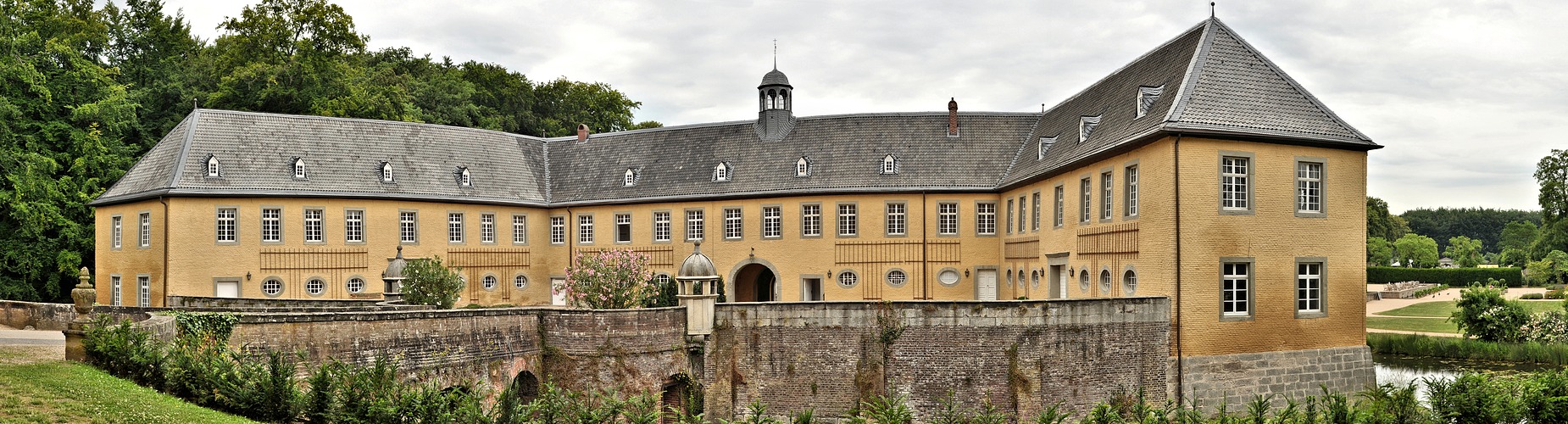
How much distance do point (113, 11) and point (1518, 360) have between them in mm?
46471

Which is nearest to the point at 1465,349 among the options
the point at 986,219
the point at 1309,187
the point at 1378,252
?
the point at 1309,187

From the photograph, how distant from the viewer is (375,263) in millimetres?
32781

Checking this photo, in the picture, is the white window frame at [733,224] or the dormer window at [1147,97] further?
the white window frame at [733,224]

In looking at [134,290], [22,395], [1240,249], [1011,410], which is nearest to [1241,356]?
[1240,249]

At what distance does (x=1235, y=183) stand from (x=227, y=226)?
81.5 ft

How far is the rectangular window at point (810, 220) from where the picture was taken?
33.0 meters

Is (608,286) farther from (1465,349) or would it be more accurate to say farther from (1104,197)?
(1465,349)

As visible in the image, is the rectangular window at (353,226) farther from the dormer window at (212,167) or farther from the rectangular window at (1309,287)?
the rectangular window at (1309,287)

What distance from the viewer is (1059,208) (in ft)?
89.6

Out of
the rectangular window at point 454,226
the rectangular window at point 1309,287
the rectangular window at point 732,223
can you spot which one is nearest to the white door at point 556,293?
the rectangular window at point 454,226

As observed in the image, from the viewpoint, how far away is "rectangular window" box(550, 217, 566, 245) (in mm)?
36250

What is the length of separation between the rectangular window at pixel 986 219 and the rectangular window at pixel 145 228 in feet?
72.6

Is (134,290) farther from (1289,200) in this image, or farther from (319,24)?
(1289,200)

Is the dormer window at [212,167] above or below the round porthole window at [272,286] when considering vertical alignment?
above
